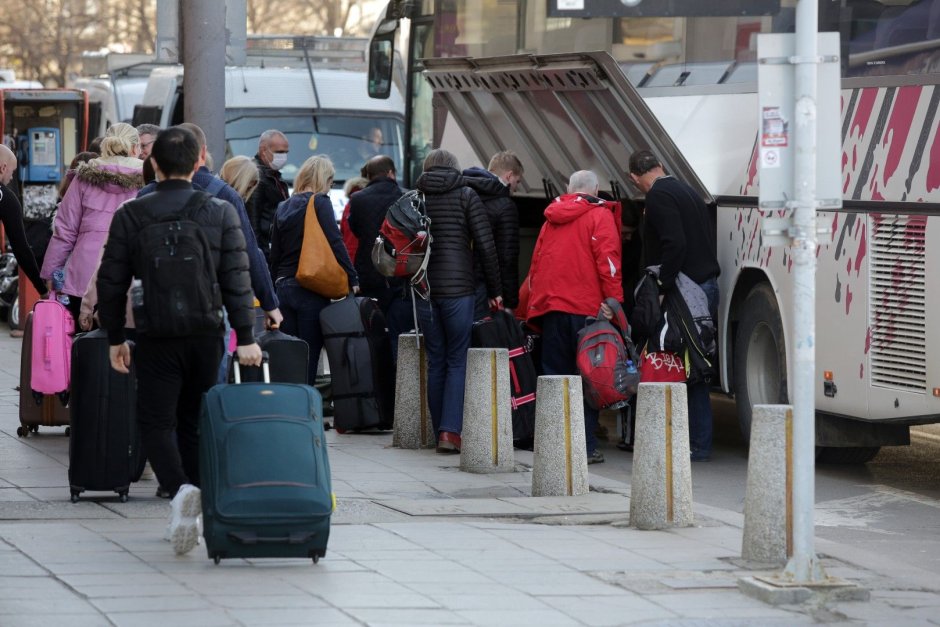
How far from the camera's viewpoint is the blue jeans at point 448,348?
35.3ft

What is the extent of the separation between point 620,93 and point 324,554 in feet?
17.9

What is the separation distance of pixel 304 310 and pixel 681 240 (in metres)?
2.62

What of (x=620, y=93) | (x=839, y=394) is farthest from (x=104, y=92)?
(x=839, y=394)

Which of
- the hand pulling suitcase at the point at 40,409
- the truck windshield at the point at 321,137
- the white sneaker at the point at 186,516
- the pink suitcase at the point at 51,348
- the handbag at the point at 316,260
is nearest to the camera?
the white sneaker at the point at 186,516

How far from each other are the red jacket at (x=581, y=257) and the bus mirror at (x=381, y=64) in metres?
7.40

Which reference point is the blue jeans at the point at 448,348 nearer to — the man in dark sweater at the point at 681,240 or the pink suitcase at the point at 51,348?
the man in dark sweater at the point at 681,240

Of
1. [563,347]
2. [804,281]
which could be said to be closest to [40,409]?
[563,347]

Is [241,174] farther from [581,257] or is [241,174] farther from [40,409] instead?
[581,257]

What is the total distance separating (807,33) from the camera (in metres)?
6.55

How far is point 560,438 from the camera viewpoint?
9086mm

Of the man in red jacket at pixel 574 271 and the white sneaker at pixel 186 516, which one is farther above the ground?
the man in red jacket at pixel 574 271

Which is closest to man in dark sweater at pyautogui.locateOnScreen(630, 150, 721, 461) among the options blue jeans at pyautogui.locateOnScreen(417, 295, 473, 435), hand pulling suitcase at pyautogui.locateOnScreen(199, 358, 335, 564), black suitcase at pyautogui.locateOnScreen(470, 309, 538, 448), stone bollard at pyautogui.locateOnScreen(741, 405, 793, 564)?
black suitcase at pyautogui.locateOnScreen(470, 309, 538, 448)

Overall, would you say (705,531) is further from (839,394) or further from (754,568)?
(839,394)

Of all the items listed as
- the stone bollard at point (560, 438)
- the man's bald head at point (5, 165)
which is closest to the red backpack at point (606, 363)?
the stone bollard at point (560, 438)
